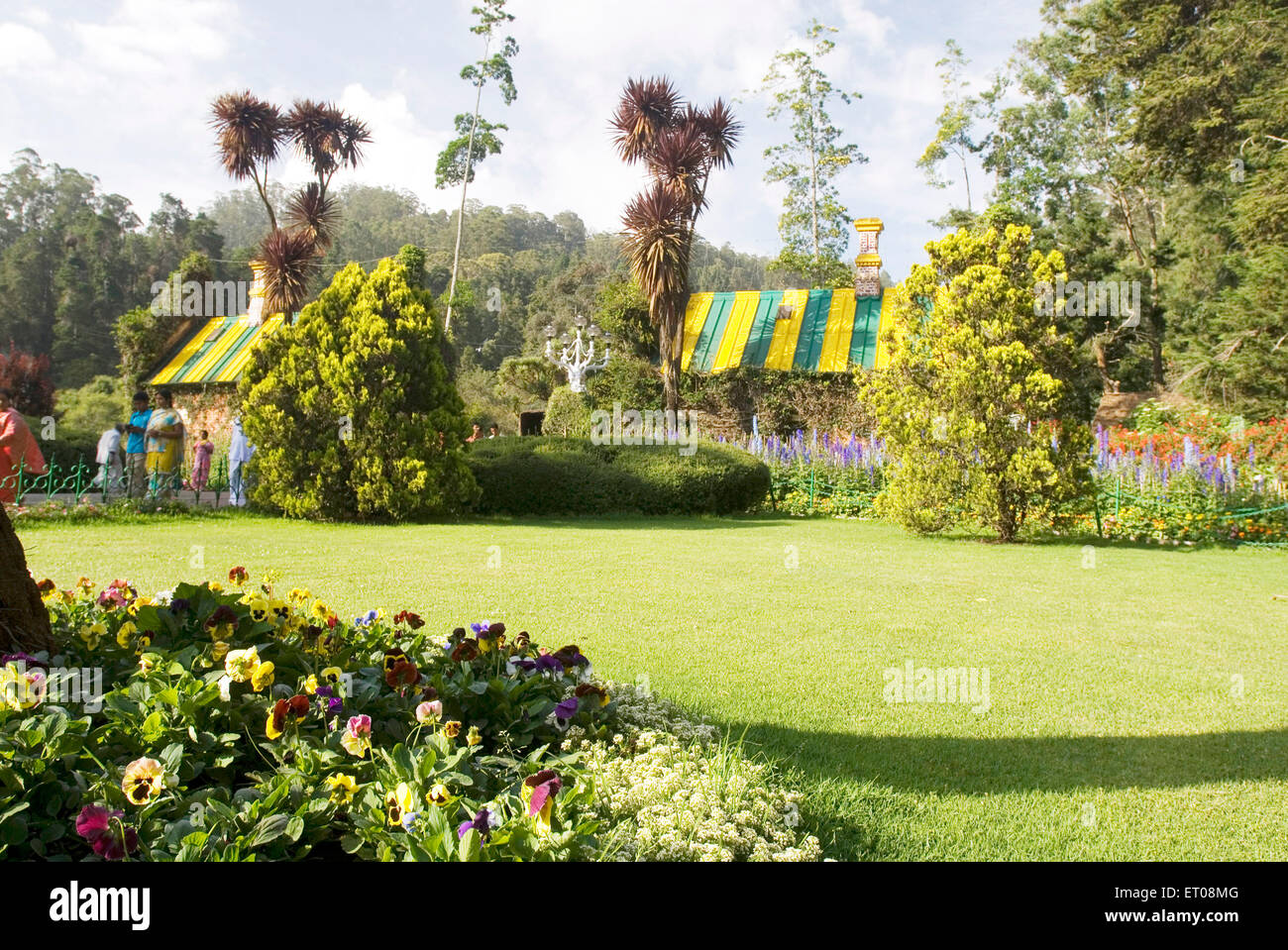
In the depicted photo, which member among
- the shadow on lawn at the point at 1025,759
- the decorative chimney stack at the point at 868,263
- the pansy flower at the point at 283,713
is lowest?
the shadow on lawn at the point at 1025,759

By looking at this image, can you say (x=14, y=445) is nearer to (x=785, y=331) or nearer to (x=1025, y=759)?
(x=1025, y=759)

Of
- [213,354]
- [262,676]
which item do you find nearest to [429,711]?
[262,676]

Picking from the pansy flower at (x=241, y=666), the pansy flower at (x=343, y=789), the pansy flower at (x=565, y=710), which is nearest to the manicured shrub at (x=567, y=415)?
the pansy flower at (x=565, y=710)

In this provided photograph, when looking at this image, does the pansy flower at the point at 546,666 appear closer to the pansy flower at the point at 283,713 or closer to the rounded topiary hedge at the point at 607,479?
the pansy flower at the point at 283,713

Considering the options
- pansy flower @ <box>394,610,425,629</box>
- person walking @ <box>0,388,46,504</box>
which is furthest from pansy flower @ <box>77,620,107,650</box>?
person walking @ <box>0,388,46,504</box>

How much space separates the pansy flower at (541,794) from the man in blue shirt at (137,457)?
1275 centimetres

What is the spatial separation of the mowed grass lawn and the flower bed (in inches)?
28.0

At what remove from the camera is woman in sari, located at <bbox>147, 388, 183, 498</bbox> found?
43.7 feet

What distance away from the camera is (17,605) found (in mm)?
3266

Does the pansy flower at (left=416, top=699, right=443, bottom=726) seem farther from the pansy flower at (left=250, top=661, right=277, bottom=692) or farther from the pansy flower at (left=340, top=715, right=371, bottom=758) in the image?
the pansy flower at (left=250, top=661, right=277, bottom=692)

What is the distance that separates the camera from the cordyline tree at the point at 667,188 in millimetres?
21672

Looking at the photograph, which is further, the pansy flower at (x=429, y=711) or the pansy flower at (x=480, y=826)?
the pansy flower at (x=429, y=711)
